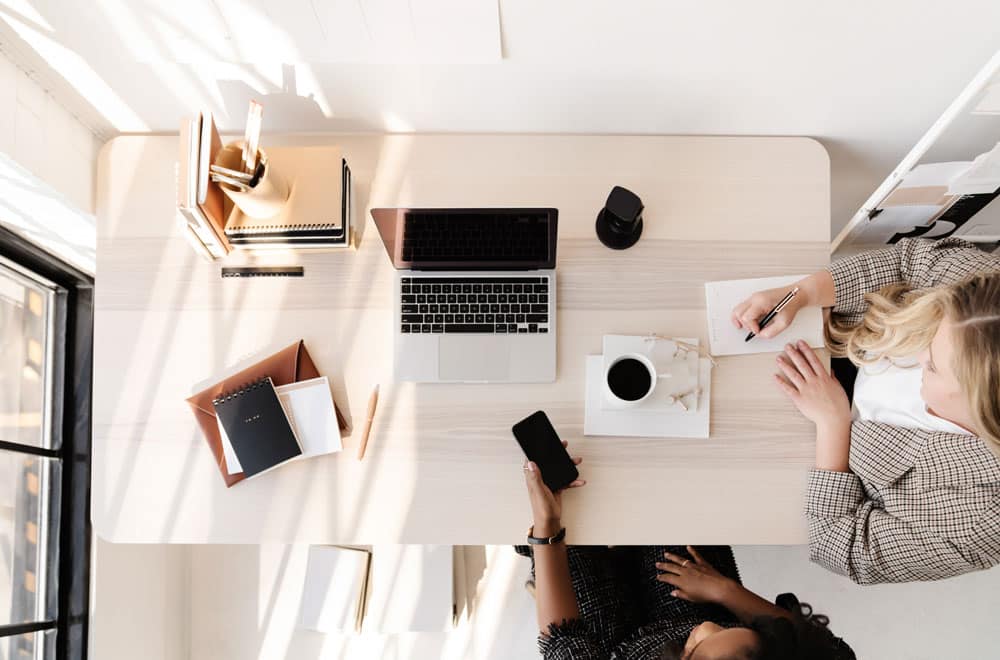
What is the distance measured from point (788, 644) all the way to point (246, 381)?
38.4 inches

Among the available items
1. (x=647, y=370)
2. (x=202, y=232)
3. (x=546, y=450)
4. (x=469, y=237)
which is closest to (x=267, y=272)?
(x=202, y=232)

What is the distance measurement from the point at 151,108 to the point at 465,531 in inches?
35.9

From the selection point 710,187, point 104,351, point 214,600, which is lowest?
point 214,600

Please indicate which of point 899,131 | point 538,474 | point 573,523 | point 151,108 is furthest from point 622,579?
point 151,108

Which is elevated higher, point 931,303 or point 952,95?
point 952,95

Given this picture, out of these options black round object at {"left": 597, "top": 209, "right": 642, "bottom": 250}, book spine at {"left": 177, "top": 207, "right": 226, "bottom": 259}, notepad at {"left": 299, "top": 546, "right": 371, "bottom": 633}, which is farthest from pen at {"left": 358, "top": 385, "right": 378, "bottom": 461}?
notepad at {"left": 299, "top": 546, "right": 371, "bottom": 633}

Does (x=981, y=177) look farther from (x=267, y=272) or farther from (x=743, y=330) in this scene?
(x=267, y=272)

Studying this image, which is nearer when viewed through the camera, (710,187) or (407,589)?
(710,187)

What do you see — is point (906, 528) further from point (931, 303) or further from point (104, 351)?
point (104, 351)

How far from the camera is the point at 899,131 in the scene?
1.14 meters

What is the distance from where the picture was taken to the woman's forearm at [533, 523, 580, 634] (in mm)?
1056

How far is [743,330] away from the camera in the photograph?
1.10 meters

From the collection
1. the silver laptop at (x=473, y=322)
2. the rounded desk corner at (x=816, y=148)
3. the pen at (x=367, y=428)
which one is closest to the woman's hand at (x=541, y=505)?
the silver laptop at (x=473, y=322)

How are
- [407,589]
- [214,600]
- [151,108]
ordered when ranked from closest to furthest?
1. [151,108]
2. [407,589]
3. [214,600]
